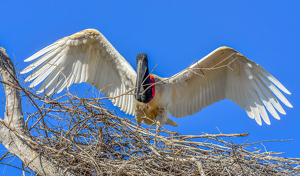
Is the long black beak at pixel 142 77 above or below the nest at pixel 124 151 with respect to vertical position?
above

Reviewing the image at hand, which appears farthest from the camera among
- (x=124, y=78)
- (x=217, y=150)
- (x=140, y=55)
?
(x=124, y=78)

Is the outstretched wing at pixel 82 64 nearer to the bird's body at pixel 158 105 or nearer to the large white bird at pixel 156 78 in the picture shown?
the large white bird at pixel 156 78

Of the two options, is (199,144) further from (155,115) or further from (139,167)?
(155,115)

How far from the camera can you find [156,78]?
6273 millimetres

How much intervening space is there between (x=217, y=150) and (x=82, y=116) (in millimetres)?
1807

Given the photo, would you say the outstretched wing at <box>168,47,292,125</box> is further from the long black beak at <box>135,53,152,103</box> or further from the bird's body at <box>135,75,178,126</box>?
the long black beak at <box>135,53,152,103</box>

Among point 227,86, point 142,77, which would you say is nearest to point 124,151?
point 142,77

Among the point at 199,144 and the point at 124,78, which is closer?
the point at 199,144

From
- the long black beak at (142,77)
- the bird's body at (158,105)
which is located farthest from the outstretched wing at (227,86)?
the long black beak at (142,77)

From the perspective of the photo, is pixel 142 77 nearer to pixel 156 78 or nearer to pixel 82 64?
pixel 156 78

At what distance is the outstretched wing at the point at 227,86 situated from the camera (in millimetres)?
6035

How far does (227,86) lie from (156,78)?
151 centimetres

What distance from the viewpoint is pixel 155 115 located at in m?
6.37

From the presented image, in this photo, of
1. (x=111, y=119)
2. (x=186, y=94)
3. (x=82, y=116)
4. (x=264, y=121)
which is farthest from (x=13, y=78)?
(x=264, y=121)
